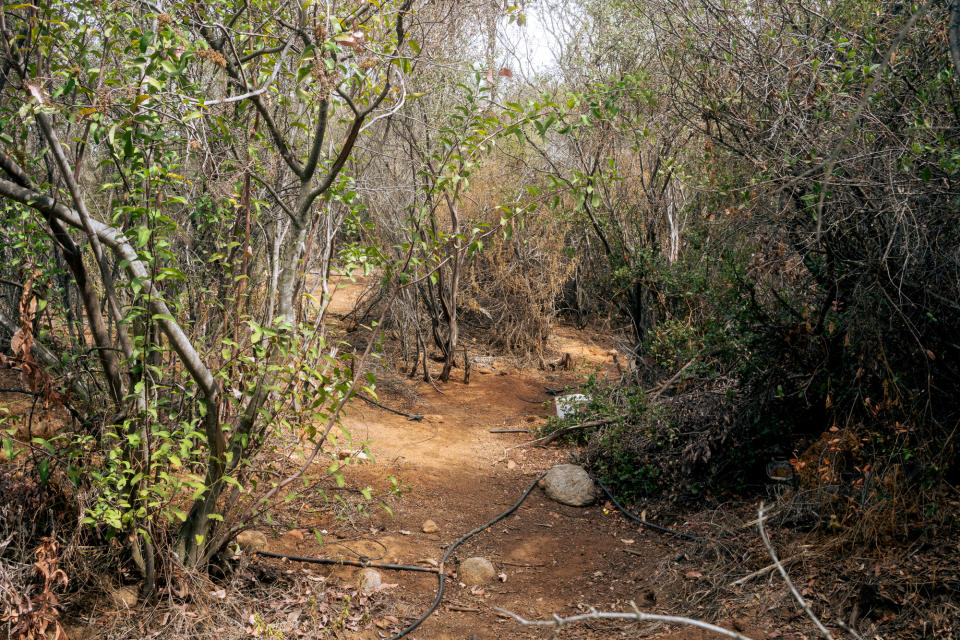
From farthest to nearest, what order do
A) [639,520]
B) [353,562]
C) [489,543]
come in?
[639,520]
[489,543]
[353,562]

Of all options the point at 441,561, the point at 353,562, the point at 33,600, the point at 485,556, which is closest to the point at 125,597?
the point at 33,600

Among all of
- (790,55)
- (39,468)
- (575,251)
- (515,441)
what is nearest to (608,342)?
(575,251)

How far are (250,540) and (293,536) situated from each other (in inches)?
16.5

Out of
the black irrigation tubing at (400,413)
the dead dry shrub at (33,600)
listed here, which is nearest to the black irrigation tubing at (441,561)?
the dead dry shrub at (33,600)

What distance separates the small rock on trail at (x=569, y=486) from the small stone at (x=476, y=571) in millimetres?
1378

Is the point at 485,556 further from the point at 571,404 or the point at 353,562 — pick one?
the point at 571,404

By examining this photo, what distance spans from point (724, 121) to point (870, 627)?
3.32 metres

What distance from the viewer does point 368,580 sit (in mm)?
4277

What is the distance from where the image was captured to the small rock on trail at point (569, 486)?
5.90 m

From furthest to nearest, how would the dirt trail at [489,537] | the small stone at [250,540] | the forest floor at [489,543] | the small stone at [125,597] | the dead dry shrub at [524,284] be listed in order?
the dead dry shrub at [524,284]
the small stone at [250,540]
the dirt trail at [489,537]
the forest floor at [489,543]
the small stone at [125,597]

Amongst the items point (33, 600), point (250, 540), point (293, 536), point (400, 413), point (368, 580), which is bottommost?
point (368, 580)

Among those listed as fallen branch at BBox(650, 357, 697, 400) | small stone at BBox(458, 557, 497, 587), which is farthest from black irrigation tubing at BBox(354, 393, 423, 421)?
small stone at BBox(458, 557, 497, 587)

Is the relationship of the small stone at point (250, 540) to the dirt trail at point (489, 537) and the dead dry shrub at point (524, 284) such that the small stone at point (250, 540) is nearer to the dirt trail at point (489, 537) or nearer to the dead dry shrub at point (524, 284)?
the dirt trail at point (489, 537)

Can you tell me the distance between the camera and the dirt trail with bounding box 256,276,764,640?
13.6 feet
